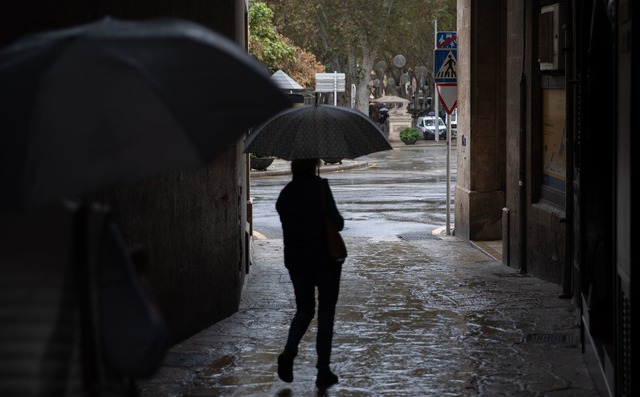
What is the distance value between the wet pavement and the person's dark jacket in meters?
0.90

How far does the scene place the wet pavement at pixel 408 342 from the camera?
7680mm

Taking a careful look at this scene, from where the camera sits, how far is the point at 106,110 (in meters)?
3.43

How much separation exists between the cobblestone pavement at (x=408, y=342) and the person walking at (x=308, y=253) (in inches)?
12.7

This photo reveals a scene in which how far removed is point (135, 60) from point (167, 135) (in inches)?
9.9

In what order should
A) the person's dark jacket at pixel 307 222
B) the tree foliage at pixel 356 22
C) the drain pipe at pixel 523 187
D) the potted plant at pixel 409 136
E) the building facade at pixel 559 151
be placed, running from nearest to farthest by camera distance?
the building facade at pixel 559 151
the person's dark jacket at pixel 307 222
the drain pipe at pixel 523 187
the tree foliage at pixel 356 22
the potted plant at pixel 409 136

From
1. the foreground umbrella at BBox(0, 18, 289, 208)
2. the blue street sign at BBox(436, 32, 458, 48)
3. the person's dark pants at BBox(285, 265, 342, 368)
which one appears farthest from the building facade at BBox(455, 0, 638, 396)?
the foreground umbrella at BBox(0, 18, 289, 208)

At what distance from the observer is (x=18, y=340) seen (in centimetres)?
349

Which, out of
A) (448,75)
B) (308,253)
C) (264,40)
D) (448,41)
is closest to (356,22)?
(264,40)

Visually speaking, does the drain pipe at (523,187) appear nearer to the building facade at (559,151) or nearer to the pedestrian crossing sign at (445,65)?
the building facade at (559,151)

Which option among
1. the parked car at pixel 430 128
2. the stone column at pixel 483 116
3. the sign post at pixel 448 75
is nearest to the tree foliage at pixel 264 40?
the sign post at pixel 448 75

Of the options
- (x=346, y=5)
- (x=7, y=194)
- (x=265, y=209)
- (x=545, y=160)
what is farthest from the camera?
(x=346, y=5)

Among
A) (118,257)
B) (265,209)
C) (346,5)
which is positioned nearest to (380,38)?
(346,5)

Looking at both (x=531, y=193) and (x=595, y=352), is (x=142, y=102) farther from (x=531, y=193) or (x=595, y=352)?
(x=531, y=193)

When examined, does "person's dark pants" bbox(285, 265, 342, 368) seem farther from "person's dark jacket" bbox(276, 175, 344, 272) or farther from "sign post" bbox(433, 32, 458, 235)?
"sign post" bbox(433, 32, 458, 235)
